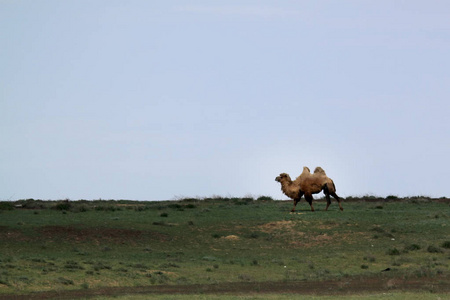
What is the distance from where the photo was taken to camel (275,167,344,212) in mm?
48594

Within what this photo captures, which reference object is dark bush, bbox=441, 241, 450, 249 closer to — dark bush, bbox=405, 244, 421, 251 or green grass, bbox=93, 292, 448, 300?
dark bush, bbox=405, 244, 421, 251

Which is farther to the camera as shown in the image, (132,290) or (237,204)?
(237,204)

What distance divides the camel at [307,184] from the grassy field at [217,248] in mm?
1301

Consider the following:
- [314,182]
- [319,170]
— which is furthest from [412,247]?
[319,170]

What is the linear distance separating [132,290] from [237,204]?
112 ft

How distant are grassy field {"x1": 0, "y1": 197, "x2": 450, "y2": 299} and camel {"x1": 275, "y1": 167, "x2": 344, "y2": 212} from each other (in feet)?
4.27

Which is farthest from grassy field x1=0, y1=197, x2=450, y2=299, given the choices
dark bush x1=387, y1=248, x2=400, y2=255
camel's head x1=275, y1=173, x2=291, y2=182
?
camel's head x1=275, y1=173, x2=291, y2=182

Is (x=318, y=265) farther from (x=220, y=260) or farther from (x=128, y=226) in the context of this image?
(x=128, y=226)

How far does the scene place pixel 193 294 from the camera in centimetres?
2622

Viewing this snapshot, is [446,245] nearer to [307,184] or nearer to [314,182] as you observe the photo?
[314,182]

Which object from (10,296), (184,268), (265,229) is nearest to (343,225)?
(265,229)

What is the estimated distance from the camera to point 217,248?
38969 mm

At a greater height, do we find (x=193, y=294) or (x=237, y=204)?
(x=237, y=204)

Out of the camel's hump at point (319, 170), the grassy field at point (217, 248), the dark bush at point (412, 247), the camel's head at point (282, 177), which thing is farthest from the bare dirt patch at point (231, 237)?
the camel's hump at point (319, 170)
